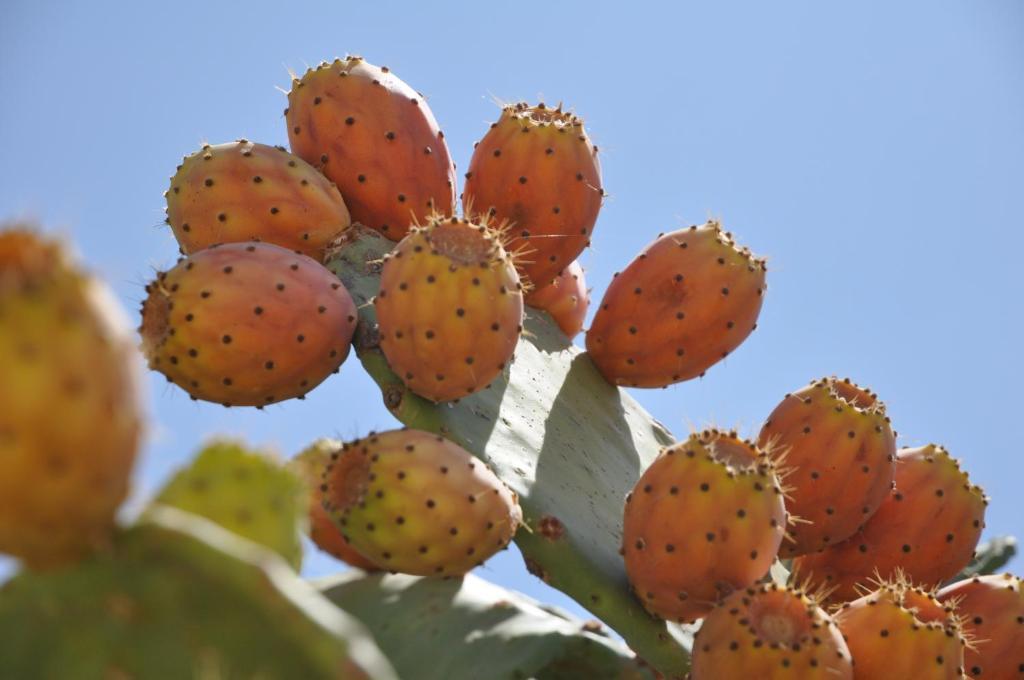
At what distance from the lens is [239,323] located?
7.71 feet

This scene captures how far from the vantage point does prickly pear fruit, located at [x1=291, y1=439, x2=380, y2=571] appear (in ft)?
7.38

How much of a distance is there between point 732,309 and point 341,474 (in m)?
1.18

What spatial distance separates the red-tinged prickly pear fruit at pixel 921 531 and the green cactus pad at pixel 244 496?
180 cm

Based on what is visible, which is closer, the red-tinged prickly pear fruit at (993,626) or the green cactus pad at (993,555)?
the red-tinged prickly pear fruit at (993,626)

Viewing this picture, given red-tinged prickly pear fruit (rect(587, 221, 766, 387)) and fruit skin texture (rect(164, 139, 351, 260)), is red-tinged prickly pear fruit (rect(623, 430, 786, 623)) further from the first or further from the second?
fruit skin texture (rect(164, 139, 351, 260))

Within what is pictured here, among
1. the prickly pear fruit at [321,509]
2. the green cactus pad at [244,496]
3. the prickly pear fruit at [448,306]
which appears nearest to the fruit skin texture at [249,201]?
the prickly pear fruit at [448,306]

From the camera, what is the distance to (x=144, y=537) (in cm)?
111

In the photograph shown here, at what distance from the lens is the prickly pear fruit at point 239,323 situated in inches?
91.9

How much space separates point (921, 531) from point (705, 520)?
85 centimetres

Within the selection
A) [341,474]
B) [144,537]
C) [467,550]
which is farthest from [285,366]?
[144,537]

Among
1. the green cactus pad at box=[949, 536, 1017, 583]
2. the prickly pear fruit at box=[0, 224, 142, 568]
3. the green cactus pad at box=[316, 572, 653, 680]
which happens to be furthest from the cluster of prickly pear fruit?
the green cactus pad at box=[949, 536, 1017, 583]

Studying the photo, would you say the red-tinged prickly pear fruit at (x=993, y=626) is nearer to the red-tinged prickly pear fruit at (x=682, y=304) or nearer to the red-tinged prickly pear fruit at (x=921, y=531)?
the red-tinged prickly pear fruit at (x=921, y=531)

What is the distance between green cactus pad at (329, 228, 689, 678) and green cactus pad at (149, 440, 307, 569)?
44.6 inches

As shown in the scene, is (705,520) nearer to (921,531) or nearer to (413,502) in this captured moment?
(413,502)
